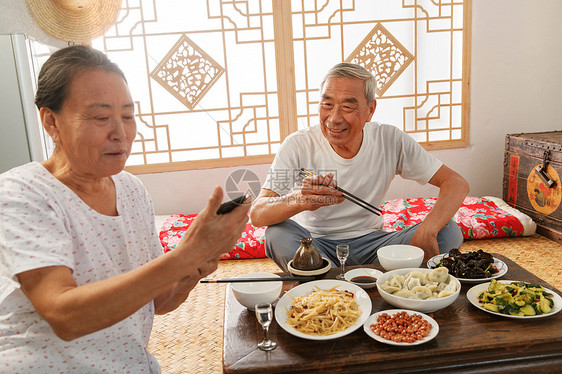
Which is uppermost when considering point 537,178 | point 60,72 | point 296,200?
point 60,72

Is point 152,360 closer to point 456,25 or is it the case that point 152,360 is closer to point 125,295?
point 125,295

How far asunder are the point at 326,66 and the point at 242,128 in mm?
1021

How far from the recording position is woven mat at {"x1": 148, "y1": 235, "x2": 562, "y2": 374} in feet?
7.15

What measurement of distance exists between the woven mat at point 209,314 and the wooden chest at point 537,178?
188mm

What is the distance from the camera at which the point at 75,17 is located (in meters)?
3.85

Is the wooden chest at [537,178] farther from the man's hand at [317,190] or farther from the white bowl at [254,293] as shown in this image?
the white bowl at [254,293]

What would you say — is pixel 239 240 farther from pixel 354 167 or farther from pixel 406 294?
pixel 406 294

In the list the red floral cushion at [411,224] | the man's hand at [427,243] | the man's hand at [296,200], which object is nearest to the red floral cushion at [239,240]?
the red floral cushion at [411,224]

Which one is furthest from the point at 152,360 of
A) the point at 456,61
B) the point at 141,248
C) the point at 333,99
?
the point at 456,61

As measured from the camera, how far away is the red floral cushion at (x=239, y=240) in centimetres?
354

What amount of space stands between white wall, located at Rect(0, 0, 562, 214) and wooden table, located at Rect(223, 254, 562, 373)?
3036 millimetres

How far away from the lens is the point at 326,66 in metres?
4.20

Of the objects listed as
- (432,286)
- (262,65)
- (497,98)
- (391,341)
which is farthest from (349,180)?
(497,98)

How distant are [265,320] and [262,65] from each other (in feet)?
10.7
